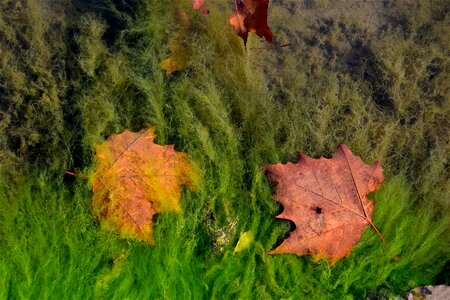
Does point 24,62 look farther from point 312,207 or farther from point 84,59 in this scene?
point 312,207

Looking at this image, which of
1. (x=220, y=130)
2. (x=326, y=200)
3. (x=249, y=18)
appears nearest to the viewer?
(x=326, y=200)

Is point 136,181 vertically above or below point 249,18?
below

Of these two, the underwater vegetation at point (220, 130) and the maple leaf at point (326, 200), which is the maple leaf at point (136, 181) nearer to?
the underwater vegetation at point (220, 130)

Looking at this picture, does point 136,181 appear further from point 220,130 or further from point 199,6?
point 199,6

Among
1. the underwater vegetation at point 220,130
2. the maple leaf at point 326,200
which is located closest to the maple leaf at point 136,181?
the underwater vegetation at point 220,130

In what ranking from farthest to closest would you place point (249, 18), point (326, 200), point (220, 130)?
1. point (249, 18)
2. point (220, 130)
3. point (326, 200)

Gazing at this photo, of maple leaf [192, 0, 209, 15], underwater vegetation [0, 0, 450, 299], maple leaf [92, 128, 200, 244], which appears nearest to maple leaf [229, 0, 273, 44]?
underwater vegetation [0, 0, 450, 299]

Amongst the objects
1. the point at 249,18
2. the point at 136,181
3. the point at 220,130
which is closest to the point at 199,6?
the point at 249,18
